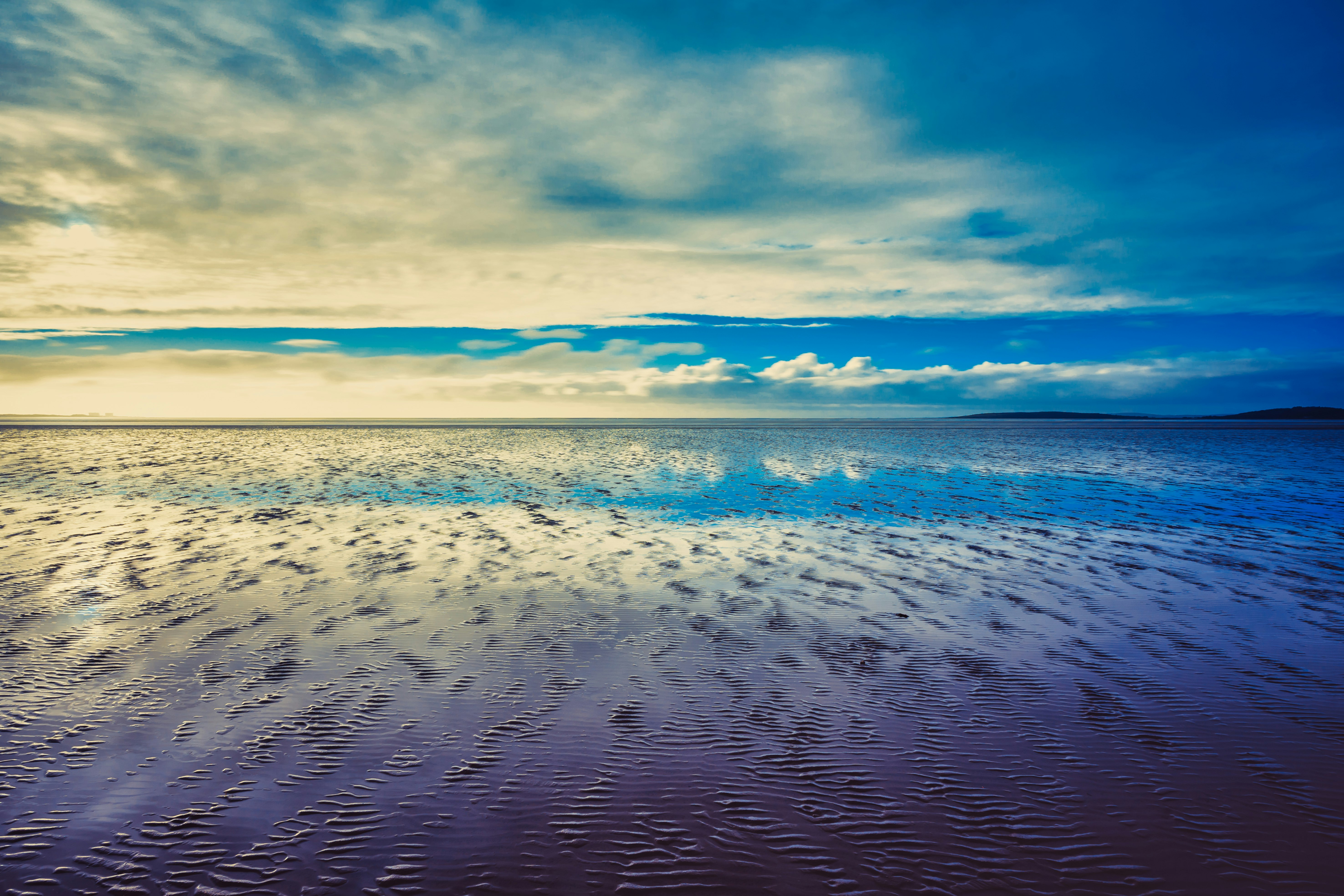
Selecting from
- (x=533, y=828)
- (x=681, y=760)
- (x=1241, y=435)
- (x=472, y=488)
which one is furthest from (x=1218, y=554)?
(x=1241, y=435)

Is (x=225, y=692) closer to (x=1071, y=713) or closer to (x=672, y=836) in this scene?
(x=672, y=836)

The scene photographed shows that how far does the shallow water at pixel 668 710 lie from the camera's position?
5078 mm

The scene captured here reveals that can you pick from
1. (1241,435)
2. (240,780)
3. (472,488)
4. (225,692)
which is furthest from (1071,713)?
(1241,435)

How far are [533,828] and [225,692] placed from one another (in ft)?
16.5

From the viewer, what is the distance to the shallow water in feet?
16.7

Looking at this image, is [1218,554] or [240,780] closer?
[240,780]

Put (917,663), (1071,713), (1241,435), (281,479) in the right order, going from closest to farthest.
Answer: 1. (1071,713)
2. (917,663)
3. (281,479)
4. (1241,435)

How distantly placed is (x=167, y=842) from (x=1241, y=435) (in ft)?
413

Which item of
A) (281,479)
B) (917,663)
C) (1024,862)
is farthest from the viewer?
(281,479)

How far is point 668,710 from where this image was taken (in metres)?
7.67

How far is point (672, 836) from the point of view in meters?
5.34

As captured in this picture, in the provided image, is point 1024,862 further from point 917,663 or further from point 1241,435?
point 1241,435

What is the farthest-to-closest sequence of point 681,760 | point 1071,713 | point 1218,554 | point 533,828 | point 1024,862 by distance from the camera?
point 1218,554
point 1071,713
point 681,760
point 533,828
point 1024,862

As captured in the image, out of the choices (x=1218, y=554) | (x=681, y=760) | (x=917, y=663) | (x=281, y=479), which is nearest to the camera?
(x=681, y=760)
